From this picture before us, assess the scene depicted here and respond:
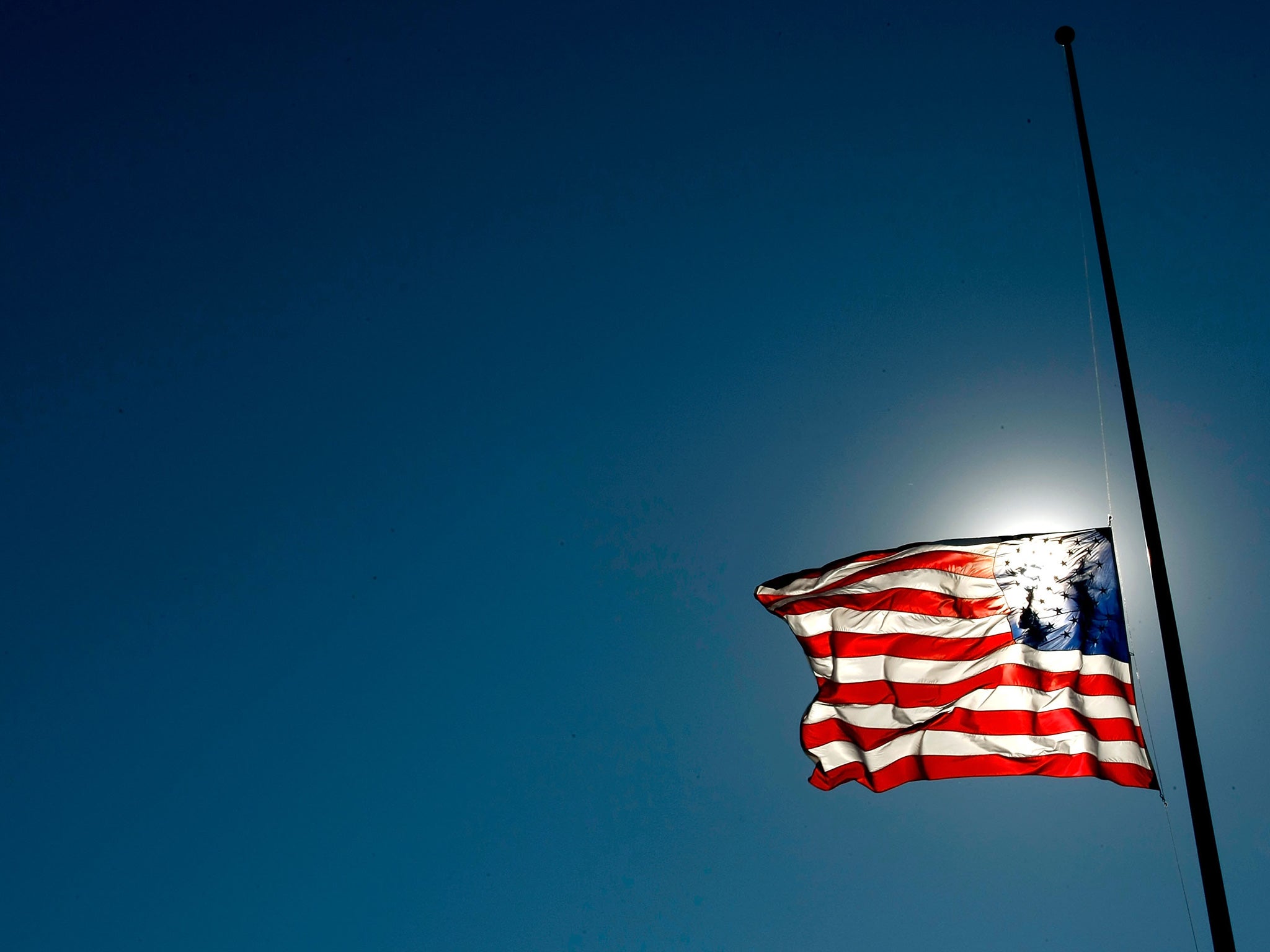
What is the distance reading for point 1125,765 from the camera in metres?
9.91

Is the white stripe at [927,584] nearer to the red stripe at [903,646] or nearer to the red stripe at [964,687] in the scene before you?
the red stripe at [903,646]

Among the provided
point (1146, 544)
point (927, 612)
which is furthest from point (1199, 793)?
point (927, 612)

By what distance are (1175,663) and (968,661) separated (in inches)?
117

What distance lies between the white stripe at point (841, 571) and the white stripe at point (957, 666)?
919 millimetres

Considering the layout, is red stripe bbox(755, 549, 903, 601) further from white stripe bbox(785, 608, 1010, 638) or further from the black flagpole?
the black flagpole

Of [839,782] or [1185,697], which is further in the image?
[839,782]

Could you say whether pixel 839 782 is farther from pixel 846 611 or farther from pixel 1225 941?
pixel 1225 941

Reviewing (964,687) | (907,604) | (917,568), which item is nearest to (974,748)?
(964,687)

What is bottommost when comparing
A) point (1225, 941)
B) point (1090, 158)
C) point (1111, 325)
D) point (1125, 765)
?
point (1225, 941)

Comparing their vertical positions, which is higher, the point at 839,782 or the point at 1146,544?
the point at 1146,544

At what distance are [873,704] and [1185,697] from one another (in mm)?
3809

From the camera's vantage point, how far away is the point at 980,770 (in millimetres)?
10609

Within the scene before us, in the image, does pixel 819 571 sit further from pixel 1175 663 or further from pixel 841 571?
pixel 1175 663

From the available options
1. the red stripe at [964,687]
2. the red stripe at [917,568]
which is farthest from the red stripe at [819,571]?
the red stripe at [964,687]
